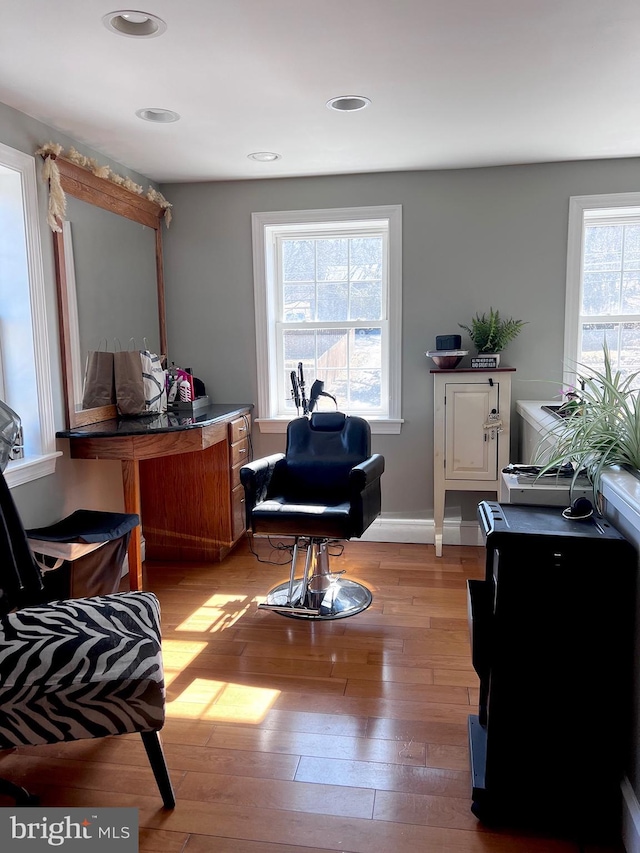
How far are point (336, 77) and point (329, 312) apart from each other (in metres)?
1.75

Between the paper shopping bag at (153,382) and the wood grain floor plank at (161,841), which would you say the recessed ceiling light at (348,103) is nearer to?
the paper shopping bag at (153,382)

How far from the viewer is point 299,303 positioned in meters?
4.05

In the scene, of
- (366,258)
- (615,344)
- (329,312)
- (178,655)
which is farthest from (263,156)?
(178,655)

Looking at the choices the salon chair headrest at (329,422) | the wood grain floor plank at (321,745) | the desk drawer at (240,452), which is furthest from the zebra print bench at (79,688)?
the desk drawer at (240,452)

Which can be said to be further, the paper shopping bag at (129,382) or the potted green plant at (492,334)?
the potted green plant at (492,334)

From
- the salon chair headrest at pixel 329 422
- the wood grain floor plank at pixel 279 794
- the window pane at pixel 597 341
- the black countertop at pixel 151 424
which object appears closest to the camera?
the wood grain floor plank at pixel 279 794

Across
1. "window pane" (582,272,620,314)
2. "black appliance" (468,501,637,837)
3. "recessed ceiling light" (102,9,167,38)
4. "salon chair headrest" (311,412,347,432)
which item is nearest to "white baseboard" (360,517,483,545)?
"salon chair headrest" (311,412,347,432)

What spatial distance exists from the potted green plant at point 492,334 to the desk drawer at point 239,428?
1488 millimetres

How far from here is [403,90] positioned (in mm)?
2500

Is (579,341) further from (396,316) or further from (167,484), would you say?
(167,484)

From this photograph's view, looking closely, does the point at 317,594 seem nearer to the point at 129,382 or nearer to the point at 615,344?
the point at 129,382

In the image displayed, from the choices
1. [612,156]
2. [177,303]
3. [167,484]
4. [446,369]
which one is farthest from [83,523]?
[612,156]

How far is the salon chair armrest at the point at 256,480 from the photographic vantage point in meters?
2.91

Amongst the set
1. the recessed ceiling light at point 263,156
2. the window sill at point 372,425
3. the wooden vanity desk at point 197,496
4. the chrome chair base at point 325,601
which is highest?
the recessed ceiling light at point 263,156
